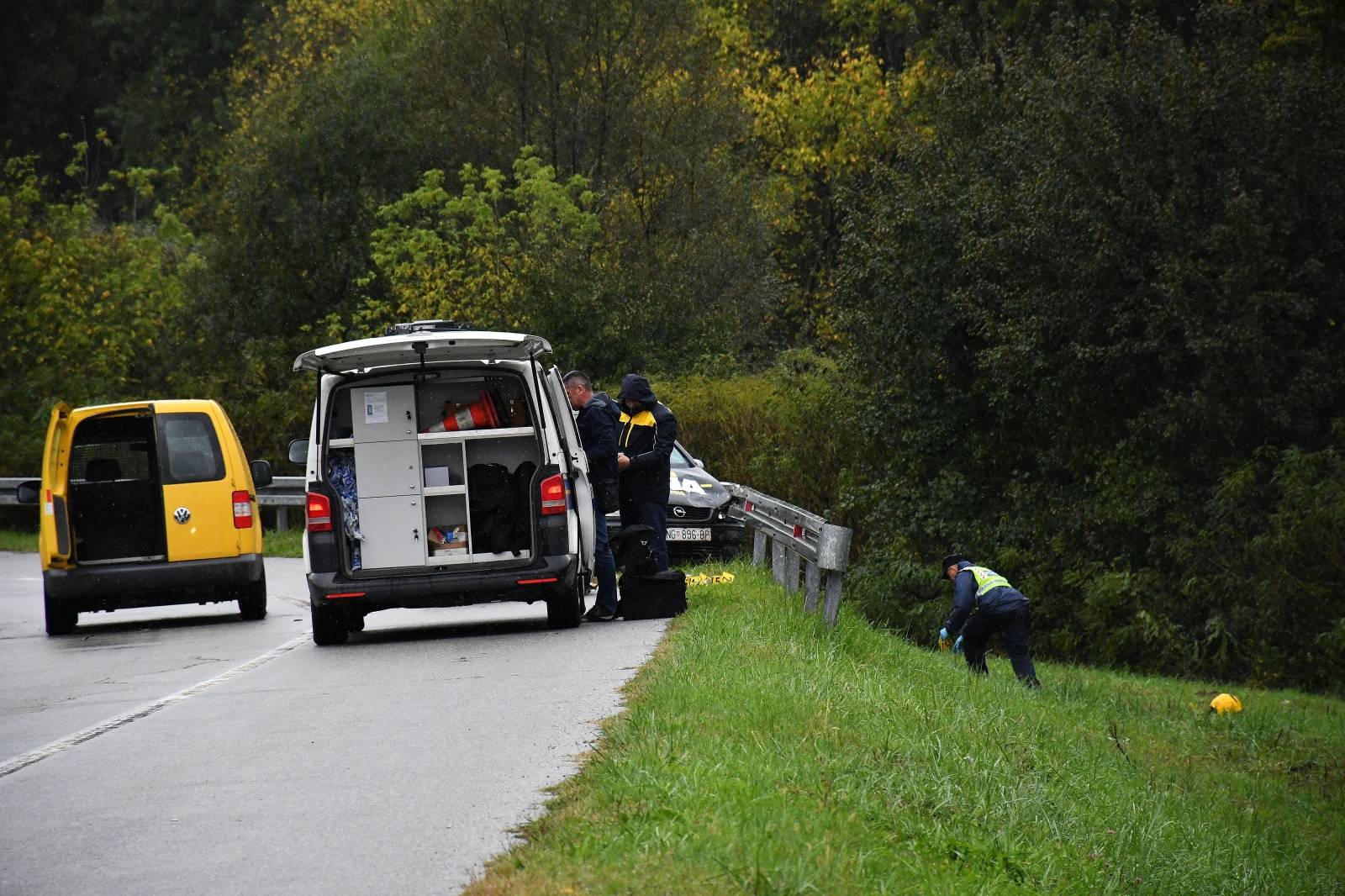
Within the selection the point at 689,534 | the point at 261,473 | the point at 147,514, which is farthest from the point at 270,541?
the point at 147,514

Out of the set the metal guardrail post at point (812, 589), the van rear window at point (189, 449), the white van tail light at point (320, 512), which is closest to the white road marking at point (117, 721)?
the white van tail light at point (320, 512)

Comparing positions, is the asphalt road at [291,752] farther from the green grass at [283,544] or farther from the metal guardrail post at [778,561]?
the green grass at [283,544]

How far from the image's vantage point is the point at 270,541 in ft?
97.3

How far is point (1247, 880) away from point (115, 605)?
11081 mm

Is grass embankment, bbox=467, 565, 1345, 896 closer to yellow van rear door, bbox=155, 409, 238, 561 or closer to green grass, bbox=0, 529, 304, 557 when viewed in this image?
yellow van rear door, bbox=155, 409, 238, 561

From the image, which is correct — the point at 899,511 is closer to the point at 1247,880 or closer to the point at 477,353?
the point at 477,353

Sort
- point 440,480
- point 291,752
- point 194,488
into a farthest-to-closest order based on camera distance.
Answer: point 194,488 < point 440,480 < point 291,752

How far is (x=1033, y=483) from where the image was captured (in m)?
26.2

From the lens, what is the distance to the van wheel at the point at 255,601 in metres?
17.2

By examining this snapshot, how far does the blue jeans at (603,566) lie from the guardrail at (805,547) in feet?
4.98

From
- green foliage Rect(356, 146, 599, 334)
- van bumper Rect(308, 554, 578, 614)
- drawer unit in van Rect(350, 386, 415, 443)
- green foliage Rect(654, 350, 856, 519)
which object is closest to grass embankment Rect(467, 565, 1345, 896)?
van bumper Rect(308, 554, 578, 614)

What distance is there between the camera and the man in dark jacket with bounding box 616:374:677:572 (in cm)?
1525

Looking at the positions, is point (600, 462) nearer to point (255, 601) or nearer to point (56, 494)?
point (255, 601)

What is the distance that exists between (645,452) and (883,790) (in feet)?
26.2
